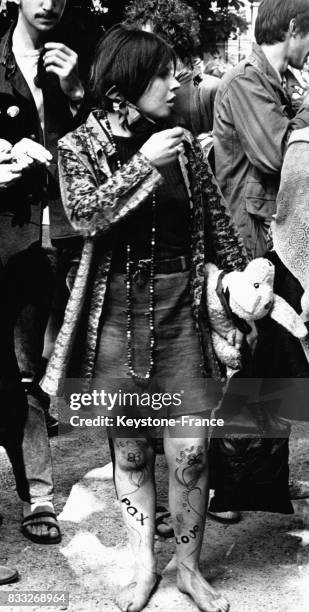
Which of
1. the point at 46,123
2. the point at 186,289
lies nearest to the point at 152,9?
the point at 46,123

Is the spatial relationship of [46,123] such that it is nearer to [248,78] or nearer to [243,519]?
[248,78]

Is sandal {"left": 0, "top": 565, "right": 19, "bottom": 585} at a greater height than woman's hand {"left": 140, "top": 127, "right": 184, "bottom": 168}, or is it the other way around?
woman's hand {"left": 140, "top": 127, "right": 184, "bottom": 168}

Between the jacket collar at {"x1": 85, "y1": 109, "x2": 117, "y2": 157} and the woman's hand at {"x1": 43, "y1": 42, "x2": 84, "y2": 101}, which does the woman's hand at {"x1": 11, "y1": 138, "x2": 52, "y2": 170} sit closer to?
the jacket collar at {"x1": 85, "y1": 109, "x2": 117, "y2": 157}

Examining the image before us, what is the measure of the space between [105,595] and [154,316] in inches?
37.2

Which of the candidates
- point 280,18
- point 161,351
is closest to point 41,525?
point 161,351

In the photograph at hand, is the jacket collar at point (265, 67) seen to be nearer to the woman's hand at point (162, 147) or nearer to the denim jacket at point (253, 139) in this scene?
the denim jacket at point (253, 139)

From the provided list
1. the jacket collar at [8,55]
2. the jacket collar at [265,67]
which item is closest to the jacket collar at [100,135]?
the jacket collar at [8,55]

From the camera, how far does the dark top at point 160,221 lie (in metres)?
2.75

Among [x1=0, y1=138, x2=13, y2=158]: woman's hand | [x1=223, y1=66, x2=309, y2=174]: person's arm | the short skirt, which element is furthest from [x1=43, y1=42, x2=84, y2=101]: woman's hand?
the short skirt

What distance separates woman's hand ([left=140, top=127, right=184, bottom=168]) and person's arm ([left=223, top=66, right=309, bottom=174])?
949mm

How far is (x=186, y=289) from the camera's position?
2.83 metres

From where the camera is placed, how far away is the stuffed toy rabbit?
274cm

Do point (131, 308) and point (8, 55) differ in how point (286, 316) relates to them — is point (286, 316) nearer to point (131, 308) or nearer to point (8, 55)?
point (131, 308)

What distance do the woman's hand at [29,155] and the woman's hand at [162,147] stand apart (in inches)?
16.0
